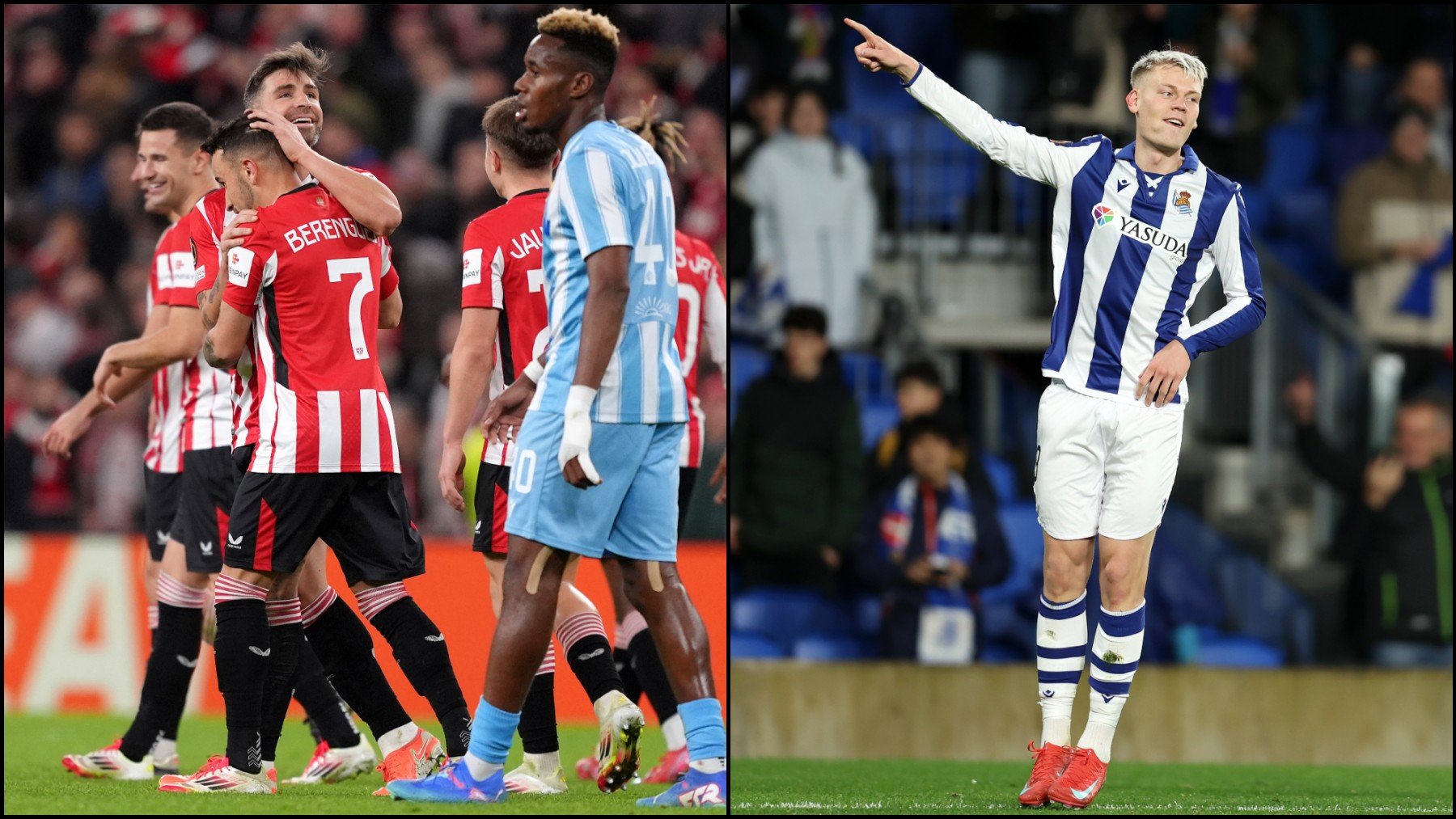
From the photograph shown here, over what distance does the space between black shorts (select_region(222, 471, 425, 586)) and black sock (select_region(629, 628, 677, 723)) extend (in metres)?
1.04

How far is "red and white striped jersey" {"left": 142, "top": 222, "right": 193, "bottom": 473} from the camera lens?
5.90 metres

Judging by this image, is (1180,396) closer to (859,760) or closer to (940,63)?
(859,760)

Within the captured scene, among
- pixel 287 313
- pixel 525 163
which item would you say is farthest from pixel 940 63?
pixel 287 313

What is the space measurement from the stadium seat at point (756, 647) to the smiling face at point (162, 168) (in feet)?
13.2

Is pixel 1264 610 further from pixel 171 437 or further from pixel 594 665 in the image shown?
pixel 171 437

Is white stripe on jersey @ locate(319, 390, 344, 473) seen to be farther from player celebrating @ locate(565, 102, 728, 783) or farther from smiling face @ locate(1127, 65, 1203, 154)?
smiling face @ locate(1127, 65, 1203, 154)

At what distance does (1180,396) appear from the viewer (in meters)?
5.02

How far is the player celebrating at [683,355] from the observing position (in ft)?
19.0

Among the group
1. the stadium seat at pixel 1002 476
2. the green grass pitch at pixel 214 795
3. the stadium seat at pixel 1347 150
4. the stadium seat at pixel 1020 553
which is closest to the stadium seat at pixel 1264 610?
the stadium seat at pixel 1020 553

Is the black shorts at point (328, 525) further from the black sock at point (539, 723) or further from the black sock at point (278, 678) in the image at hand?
the black sock at point (539, 723)

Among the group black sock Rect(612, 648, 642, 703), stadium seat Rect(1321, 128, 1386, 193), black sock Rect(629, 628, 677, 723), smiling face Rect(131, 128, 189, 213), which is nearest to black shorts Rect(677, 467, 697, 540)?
black sock Rect(629, 628, 677, 723)

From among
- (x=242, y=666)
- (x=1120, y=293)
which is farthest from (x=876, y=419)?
(x=242, y=666)

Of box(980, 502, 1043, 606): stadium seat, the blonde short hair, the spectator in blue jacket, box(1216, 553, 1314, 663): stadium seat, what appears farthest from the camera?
box(1216, 553, 1314, 663): stadium seat

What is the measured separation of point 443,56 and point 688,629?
29.2ft
